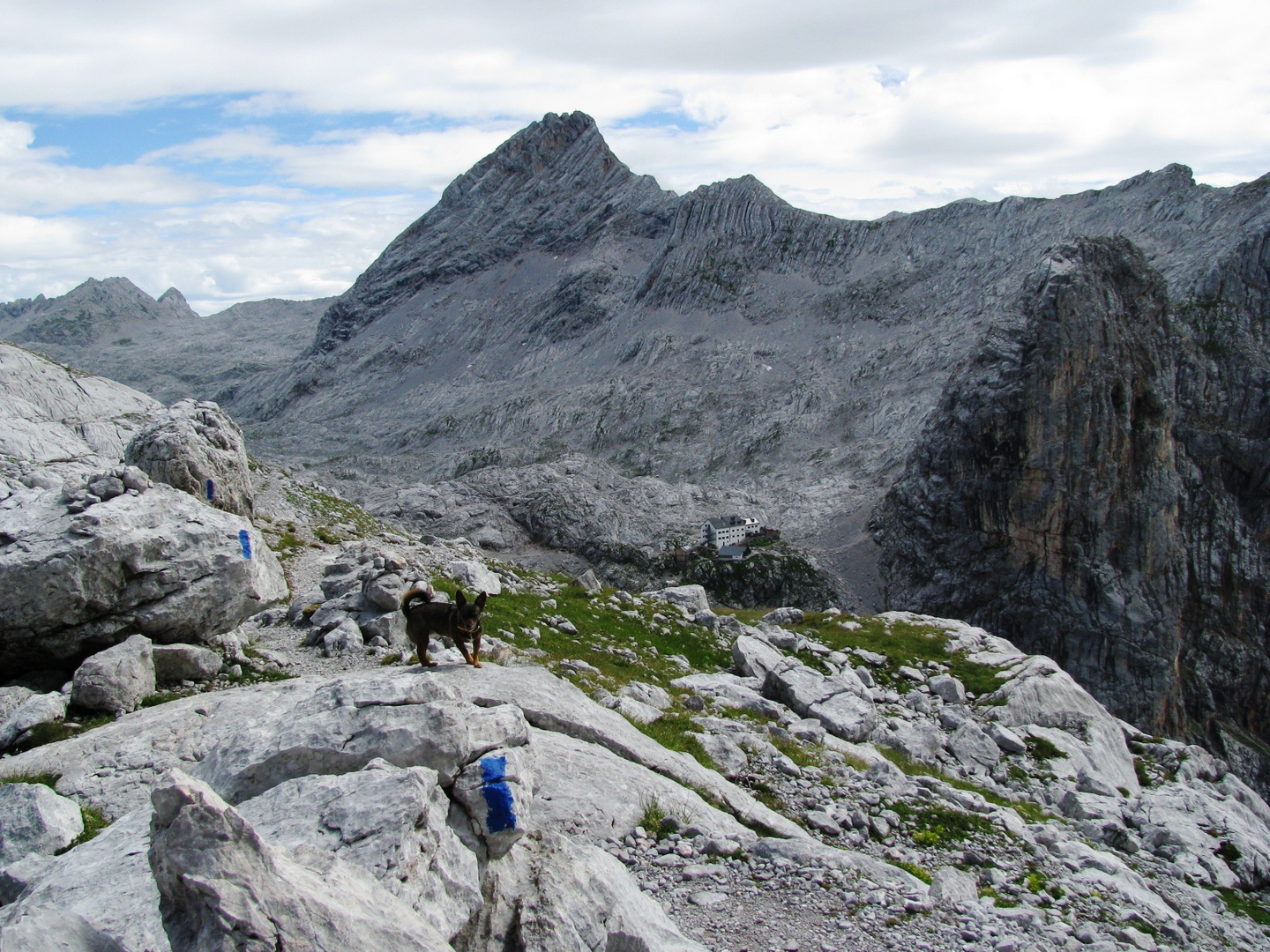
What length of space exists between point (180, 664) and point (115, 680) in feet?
4.79

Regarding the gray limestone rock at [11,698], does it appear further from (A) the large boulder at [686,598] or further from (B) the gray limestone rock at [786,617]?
(B) the gray limestone rock at [786,617]

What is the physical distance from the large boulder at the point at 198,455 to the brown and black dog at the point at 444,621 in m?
18.5

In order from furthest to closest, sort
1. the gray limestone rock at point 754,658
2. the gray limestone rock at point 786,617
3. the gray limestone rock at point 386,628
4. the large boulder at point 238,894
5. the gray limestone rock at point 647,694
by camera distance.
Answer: the gray limestone rock at point 786,617, the gray limestone rock at point 754,658, the gray limestone rock at point 386,628, the gray limestone rock at point 647,694, the large boulder at point 238,894

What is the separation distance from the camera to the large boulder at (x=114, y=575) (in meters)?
14.3

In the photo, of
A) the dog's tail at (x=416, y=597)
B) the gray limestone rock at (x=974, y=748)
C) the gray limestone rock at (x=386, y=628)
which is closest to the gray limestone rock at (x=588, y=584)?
the gray limestone rock at (x=386, y=628)

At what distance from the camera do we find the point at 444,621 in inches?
579

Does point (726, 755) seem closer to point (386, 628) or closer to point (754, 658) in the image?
point (386, 628)

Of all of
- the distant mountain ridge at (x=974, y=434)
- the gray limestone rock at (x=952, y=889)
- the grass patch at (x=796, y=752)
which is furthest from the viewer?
the distant mountain ridge at (x=974, y=434)

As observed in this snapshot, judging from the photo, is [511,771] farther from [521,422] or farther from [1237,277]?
[521,422]

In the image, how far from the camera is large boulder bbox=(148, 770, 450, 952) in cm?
607

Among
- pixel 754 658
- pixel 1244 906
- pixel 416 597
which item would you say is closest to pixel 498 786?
pixel 416 597

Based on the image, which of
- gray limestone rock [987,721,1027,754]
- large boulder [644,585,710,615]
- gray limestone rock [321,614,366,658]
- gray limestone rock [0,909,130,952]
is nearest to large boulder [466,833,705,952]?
gray limestone rock [0,909,130,952]

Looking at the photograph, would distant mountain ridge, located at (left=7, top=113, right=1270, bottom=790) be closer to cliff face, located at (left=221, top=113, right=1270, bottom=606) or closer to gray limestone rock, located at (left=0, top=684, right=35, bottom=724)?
cliff face, located at (left=221, top=113, right=1270, bottom=606)

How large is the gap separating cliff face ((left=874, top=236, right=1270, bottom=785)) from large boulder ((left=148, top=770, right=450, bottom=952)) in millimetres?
95755
